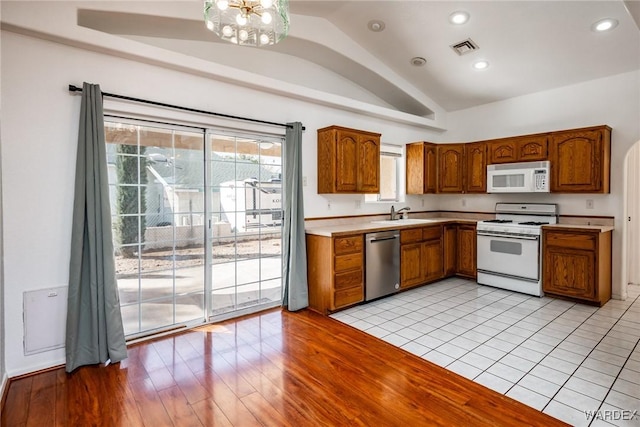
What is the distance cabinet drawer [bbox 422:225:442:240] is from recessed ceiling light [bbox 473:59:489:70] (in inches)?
87.9

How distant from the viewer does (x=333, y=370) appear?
2.50 meters

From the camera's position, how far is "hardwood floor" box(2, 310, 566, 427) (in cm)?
196

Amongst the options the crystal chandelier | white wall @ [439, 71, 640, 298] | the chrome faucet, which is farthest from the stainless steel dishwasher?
the crystal chandelier

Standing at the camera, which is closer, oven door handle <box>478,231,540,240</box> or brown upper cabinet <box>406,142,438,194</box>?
oven door handle <box>478,231,540,240</box>

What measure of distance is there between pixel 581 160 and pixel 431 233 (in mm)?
2034

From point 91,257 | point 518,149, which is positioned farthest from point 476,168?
point 91,257

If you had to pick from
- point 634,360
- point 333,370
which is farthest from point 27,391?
point 634,360

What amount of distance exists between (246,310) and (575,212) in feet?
14.7

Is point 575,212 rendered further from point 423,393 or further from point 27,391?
point 27,391

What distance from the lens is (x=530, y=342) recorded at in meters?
2.94

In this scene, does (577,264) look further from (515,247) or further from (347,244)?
(347,244)

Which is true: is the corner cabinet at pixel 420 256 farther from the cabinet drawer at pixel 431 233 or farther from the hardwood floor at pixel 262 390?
the hardwood floor at pixel 262 390

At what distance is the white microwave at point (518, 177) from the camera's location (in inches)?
172

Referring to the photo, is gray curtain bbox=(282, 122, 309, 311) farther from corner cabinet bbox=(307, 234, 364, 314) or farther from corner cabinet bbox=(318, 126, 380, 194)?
corner cabinet bbox=(318, 126, 380, 194)
